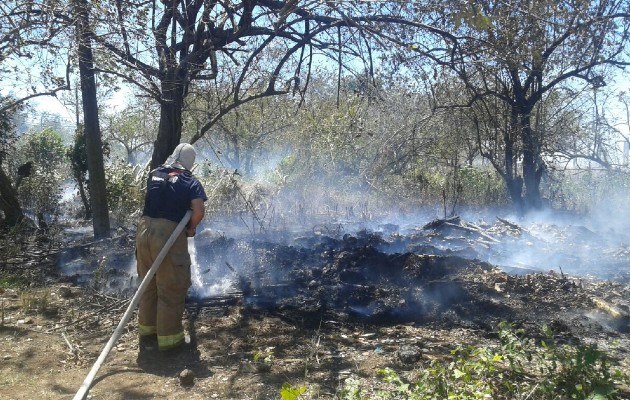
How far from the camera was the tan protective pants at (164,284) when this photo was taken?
13.6 ft

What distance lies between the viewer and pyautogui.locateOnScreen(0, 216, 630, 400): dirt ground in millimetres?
3621

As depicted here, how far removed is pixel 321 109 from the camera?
48.9 feet

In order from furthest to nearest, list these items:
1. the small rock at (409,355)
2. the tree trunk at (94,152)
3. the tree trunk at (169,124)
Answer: the tree trunk at (94,152) < the tree trunk at (169,124) < the small rock at (409,355)

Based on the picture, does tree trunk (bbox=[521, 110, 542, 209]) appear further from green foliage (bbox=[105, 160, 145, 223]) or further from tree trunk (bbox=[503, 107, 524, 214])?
green foliage (bbox=[105, 160, 145, 223])

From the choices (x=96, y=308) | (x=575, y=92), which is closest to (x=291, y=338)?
(x=96, y=308)

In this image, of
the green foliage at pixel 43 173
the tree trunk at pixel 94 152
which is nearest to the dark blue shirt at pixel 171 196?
Answer: the tree trunk at pixel 94 152

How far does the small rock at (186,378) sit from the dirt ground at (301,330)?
1 cm

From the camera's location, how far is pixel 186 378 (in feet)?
11.7

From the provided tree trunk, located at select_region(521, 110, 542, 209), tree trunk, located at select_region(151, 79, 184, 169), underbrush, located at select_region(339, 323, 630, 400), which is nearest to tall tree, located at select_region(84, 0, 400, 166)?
tree trunk, located at select_region(151, 79, 184, 169)

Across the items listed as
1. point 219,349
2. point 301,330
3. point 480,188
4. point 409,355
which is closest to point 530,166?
point 480,188

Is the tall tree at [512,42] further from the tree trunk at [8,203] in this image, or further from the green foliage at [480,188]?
the tree trunk at [8,203]

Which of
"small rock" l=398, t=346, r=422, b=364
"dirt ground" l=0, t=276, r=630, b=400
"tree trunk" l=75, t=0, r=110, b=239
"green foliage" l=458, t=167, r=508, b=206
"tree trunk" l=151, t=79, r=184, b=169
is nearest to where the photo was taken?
"dirt ground" l=0, t=276, r=630, b=400

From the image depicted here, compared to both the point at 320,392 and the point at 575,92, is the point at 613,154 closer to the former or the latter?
the point at 575,92

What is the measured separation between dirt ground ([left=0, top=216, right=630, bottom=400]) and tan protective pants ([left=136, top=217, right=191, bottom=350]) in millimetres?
212
